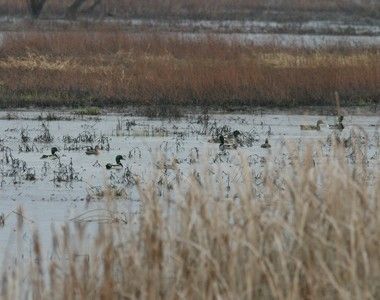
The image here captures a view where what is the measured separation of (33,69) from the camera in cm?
2023

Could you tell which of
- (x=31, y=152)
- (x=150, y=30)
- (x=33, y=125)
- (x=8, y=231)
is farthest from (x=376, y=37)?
(x=8, y=231)

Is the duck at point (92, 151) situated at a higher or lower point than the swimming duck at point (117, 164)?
higher

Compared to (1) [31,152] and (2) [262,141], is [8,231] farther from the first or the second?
(2) [262,141]

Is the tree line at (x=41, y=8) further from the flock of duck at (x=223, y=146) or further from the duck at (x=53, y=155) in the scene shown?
the duck at (x=53, y=155)

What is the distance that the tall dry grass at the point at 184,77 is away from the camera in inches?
704

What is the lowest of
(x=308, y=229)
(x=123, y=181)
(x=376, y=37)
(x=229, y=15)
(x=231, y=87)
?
(x=308, y=229)

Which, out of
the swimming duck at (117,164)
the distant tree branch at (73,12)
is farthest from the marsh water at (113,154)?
the distant tree branch at (73,12)

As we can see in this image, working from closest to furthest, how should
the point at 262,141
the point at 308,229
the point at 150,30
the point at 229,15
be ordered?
the point at 308,229
the point at 262,141
the point at 150,30
the point at 229,15

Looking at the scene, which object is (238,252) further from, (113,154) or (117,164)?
(113,154)

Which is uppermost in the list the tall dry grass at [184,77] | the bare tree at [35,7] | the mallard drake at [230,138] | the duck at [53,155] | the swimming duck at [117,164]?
the bare tree at [35,7]

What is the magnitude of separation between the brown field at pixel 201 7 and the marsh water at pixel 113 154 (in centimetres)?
2358

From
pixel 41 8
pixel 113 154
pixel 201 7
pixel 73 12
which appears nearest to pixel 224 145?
pixel 113 154

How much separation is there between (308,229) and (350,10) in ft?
127

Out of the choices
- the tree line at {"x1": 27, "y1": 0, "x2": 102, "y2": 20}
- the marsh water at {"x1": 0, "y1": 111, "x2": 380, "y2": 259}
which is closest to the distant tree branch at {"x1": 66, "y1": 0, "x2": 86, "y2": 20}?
the tree line at {"x1": 27, "y1": 0, "x2": 102, "y2": 20}
